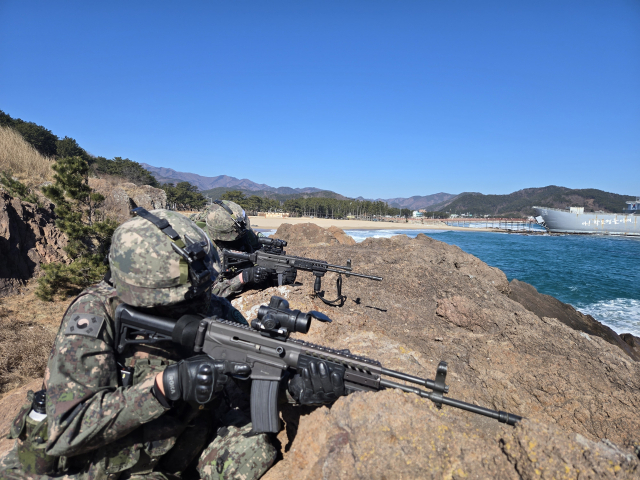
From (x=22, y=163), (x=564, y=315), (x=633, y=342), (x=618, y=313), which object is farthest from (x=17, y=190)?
(x=618, y=313)

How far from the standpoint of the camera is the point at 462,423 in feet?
8.09

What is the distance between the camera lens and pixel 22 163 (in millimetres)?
16141

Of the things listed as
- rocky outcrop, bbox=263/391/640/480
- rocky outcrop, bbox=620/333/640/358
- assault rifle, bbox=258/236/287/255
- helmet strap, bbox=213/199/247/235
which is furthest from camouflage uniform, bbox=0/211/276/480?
rocky outcrop, bbox=620/333/640/358

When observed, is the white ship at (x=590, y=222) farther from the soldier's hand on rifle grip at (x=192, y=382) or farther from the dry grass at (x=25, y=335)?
the soldier's hand on rifle grip at (x=192, y=382)

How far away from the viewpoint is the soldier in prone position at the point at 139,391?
231cm

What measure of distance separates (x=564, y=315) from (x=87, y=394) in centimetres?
1396

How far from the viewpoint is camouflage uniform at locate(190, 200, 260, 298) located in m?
6.74

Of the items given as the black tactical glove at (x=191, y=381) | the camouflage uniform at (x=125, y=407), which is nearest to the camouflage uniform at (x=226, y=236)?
the camouflage uniform at (x=125, y=407)

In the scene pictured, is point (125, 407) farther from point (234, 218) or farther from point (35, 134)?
point (35, 134)

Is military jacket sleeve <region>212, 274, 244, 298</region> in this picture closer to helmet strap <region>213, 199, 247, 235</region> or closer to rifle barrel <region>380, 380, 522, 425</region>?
helmet strap <region>213, 199, 247, 235</region>

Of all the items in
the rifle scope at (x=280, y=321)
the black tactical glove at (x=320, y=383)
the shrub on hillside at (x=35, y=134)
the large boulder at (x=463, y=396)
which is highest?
the shrub on hillside at (x=35, y=134)

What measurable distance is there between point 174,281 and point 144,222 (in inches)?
24.5

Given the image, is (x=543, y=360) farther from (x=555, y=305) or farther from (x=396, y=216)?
(x=396, y=216)

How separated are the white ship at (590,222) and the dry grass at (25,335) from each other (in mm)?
102251
